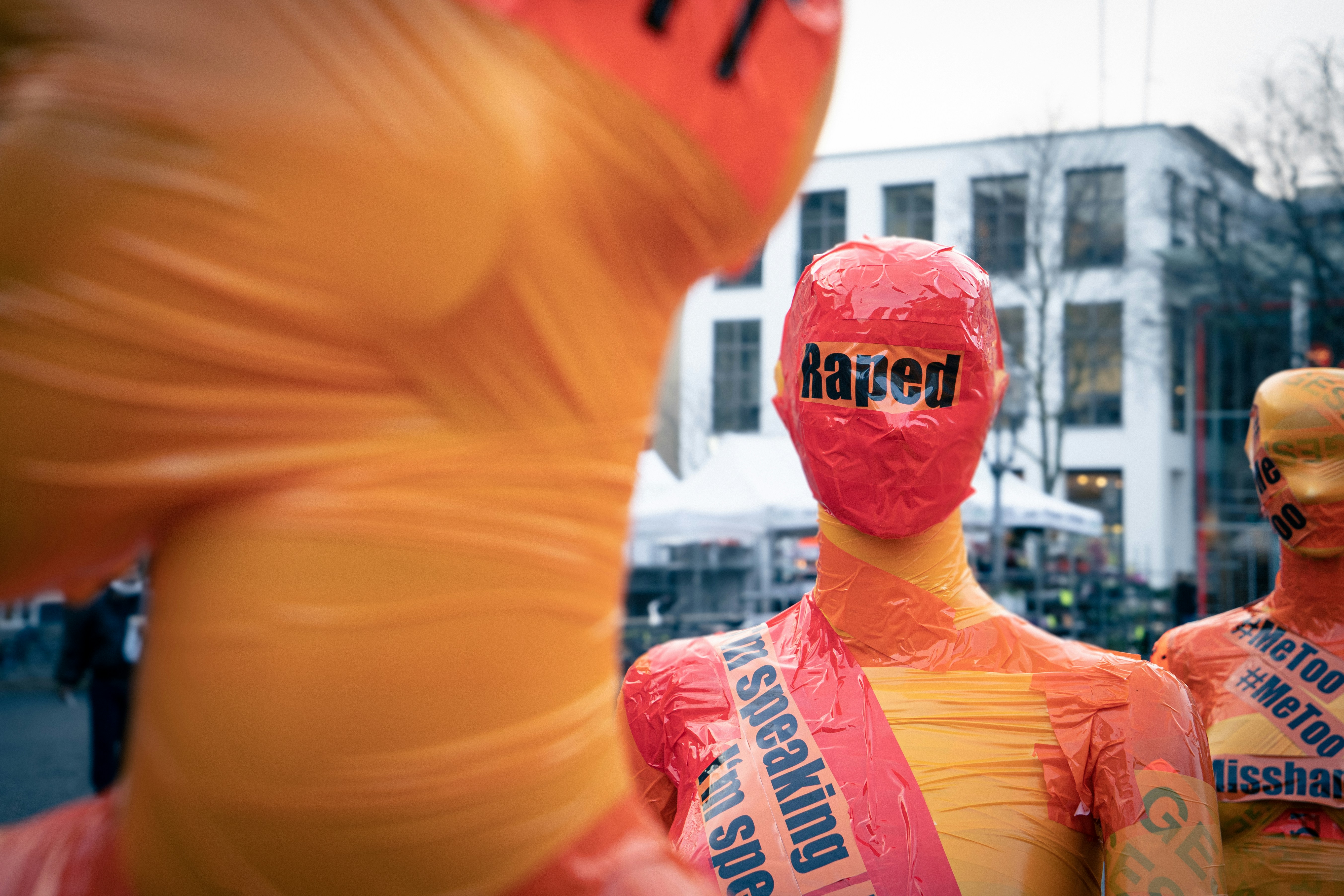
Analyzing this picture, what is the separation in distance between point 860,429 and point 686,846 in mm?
872

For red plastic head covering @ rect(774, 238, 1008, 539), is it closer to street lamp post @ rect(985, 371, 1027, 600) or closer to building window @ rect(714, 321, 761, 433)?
street lamp post @ rect(985, 371, 1027, 600)

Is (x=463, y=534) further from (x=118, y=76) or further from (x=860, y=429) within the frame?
(x=860, y=429)

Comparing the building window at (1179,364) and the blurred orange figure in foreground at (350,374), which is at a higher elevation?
the building window at (1179,364)

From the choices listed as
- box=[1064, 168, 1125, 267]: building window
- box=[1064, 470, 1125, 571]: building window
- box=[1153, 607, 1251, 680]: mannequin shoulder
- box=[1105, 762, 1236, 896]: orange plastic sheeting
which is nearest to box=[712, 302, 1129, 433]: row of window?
box=[1064, 168, 1125, 267]: building window

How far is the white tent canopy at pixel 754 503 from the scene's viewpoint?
12.3m

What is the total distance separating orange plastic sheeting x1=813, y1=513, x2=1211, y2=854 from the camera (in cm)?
196

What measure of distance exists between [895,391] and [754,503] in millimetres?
10309

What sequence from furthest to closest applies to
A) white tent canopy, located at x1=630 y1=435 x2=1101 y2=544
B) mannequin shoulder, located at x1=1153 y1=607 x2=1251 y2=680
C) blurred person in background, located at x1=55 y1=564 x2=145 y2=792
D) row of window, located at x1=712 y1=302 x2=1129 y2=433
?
row of window, located at x1=712 y1=302 x2=1129 y2=433
white tent canopy, located at x1=630 y1=435 x2=1101 y2=544
blurred person in background, located at x1=55 y1=564 x2=145 y2=792
mannequin shoulder, located at x1=1153 y1=607 x2=1251 y2=680

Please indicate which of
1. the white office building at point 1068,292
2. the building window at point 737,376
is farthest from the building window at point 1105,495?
the building window at point 737,376

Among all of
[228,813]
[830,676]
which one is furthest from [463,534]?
[830,676]

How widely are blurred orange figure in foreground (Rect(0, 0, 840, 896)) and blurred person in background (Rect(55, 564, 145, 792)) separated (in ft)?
18.7

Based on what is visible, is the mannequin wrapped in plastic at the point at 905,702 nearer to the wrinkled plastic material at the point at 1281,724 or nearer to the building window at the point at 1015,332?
the wrinkled plastic material at the point at 1281,724

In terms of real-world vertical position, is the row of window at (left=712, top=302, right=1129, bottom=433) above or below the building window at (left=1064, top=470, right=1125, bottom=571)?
above

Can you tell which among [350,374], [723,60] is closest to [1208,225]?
[723,60]
